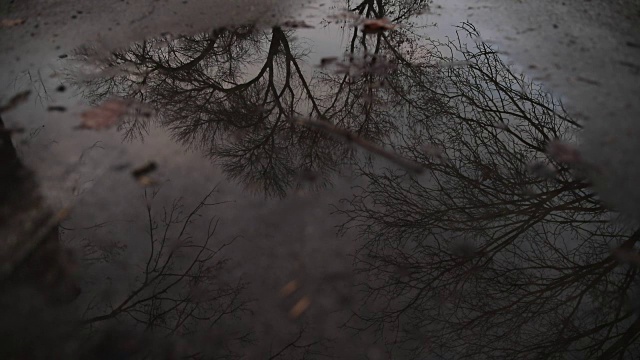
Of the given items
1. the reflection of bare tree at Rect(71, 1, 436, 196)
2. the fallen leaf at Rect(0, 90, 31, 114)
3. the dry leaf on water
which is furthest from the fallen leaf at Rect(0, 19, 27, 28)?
the dry leaf on water

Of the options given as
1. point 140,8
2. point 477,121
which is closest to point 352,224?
point 477,121

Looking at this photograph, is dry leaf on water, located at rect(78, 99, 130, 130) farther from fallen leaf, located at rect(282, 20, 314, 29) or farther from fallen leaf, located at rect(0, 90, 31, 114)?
fallen leaf, located at rect(282, 20, 314, 29)

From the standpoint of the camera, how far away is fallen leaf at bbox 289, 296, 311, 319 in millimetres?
1740

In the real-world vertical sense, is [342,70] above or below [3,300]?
above

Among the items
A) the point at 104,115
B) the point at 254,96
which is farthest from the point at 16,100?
the point at 254,96

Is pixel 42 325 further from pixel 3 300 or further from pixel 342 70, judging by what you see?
pixel 342 70

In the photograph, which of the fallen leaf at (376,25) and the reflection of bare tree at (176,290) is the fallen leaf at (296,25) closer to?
the fallen leaf at (376,25)

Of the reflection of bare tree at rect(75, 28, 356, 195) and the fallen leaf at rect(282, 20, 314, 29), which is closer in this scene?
the reflection of bare tree at rect(75, 28, 356, 195)

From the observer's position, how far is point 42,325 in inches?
64.8

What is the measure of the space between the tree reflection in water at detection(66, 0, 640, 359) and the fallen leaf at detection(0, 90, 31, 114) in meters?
0.33

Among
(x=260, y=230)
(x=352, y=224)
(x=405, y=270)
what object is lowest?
(x=405, y=270)

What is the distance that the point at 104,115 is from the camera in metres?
2.56

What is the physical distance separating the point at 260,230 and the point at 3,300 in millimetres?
1027

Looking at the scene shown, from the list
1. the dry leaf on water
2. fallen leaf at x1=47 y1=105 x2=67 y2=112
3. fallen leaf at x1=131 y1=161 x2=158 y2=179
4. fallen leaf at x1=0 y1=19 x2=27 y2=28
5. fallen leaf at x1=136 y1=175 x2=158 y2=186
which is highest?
fallen leaf at x1=0 y1=19 x2=27 y2=28
